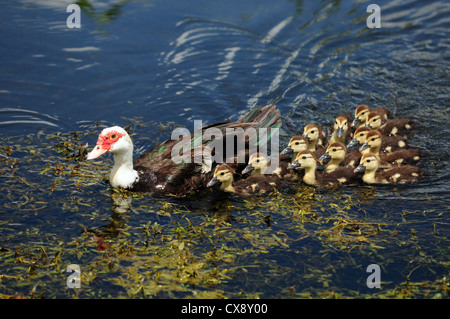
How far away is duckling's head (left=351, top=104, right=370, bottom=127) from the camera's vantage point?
351 inches

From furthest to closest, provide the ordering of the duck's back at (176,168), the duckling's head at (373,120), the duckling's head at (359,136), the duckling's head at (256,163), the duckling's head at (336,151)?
1. the duckling's head at (373,120)
2. the duckling's head at (359,136)
3. the duckling's head at (336,151)
4. the duckling's head at (256,163)
5. the duck's back at (176,168)

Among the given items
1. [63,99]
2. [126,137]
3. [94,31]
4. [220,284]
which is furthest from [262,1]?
[220,284]

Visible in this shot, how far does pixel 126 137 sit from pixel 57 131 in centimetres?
180

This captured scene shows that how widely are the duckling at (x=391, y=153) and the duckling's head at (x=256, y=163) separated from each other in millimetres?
1413

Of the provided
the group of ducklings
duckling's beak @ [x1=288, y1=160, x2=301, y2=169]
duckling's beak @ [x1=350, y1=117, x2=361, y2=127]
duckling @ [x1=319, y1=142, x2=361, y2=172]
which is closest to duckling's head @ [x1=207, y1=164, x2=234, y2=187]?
the group of ducklings

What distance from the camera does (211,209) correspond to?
7184mm

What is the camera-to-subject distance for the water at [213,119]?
5918 mm

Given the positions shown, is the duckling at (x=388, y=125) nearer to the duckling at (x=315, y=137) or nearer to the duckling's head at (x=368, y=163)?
→ the duckling at (x=315, y=137)

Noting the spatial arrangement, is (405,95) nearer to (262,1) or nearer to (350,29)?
(350,29)

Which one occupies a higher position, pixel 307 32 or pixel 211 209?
pixel 307 32

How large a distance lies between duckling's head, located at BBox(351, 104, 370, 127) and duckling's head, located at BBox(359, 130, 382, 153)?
0.74 meters

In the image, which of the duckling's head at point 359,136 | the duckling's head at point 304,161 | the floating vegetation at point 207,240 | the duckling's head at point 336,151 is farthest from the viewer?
the duckling's head at point 359,136

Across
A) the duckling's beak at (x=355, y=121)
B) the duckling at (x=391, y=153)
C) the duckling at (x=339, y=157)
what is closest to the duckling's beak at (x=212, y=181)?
the duckling at (x=339, y=157)
